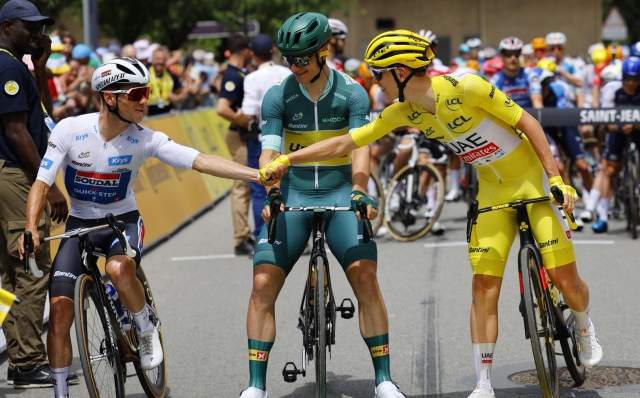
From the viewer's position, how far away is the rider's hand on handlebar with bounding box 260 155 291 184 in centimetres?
559

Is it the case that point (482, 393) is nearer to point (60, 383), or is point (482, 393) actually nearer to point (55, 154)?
point (60, 383)

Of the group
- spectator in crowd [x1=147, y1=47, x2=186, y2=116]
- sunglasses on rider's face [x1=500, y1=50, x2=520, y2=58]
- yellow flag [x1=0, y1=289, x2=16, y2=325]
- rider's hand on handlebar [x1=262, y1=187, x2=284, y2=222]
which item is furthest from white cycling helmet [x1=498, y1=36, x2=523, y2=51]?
yellow flag [x1=0, y1=289, x2=16, y2=325]

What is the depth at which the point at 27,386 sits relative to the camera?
6633 millimetres

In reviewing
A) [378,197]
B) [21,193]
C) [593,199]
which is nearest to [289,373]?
[21,193]

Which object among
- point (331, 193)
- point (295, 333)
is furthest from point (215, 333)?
point (331, 193)

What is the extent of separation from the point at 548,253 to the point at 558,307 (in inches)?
15.1

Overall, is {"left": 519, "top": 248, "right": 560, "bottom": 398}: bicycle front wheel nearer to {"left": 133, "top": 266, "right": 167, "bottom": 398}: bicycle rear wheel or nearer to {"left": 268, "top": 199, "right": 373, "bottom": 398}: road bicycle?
{"left": 268, "top": 199, "right": 373, "bottom": 398}: road bicycle

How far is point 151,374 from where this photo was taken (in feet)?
20.4

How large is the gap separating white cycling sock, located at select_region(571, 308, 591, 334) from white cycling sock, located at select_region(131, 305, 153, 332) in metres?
2.43

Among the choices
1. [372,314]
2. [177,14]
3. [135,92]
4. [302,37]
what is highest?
[177,14]

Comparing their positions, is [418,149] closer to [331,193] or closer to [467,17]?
[331,193]

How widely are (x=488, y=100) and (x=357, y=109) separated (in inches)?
35.4

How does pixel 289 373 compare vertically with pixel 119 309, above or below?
below

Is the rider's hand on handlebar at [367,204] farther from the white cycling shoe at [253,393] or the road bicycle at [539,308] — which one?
the white cycling shoe at [253,393]
